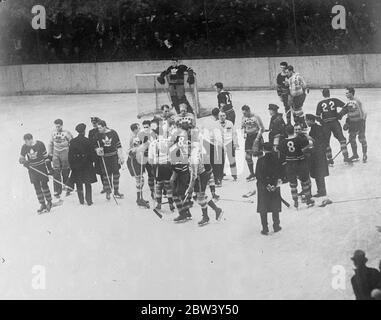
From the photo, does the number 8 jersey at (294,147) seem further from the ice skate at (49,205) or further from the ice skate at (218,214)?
the ice skate at (49,205)

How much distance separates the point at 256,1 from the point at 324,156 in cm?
768

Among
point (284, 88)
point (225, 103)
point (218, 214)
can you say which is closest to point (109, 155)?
point (218, 214)

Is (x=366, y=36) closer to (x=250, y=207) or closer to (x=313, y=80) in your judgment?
(x=313, y=80)

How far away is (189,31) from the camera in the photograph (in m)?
20.2

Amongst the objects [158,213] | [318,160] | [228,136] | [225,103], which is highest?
[225,103]

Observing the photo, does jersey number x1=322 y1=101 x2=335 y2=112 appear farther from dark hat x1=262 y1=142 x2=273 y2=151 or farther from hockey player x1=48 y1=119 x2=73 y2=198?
hockey player x1=48 y1=119 x2=73 y2=198

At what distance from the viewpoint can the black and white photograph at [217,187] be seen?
11.6 metres

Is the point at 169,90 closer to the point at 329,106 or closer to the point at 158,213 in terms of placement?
the point at 329,106

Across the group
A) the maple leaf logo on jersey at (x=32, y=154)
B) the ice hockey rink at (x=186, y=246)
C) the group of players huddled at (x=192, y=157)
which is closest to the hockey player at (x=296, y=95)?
the group of players huddled at (x=192, y=157)

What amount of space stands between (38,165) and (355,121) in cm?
618

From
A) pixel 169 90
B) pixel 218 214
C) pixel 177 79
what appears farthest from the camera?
pixel 169 90

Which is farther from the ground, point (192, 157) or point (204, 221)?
point (192, 157)

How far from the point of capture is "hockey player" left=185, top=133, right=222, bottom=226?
40.9ft

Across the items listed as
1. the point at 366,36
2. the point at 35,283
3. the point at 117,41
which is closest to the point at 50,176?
the point at 35,283
